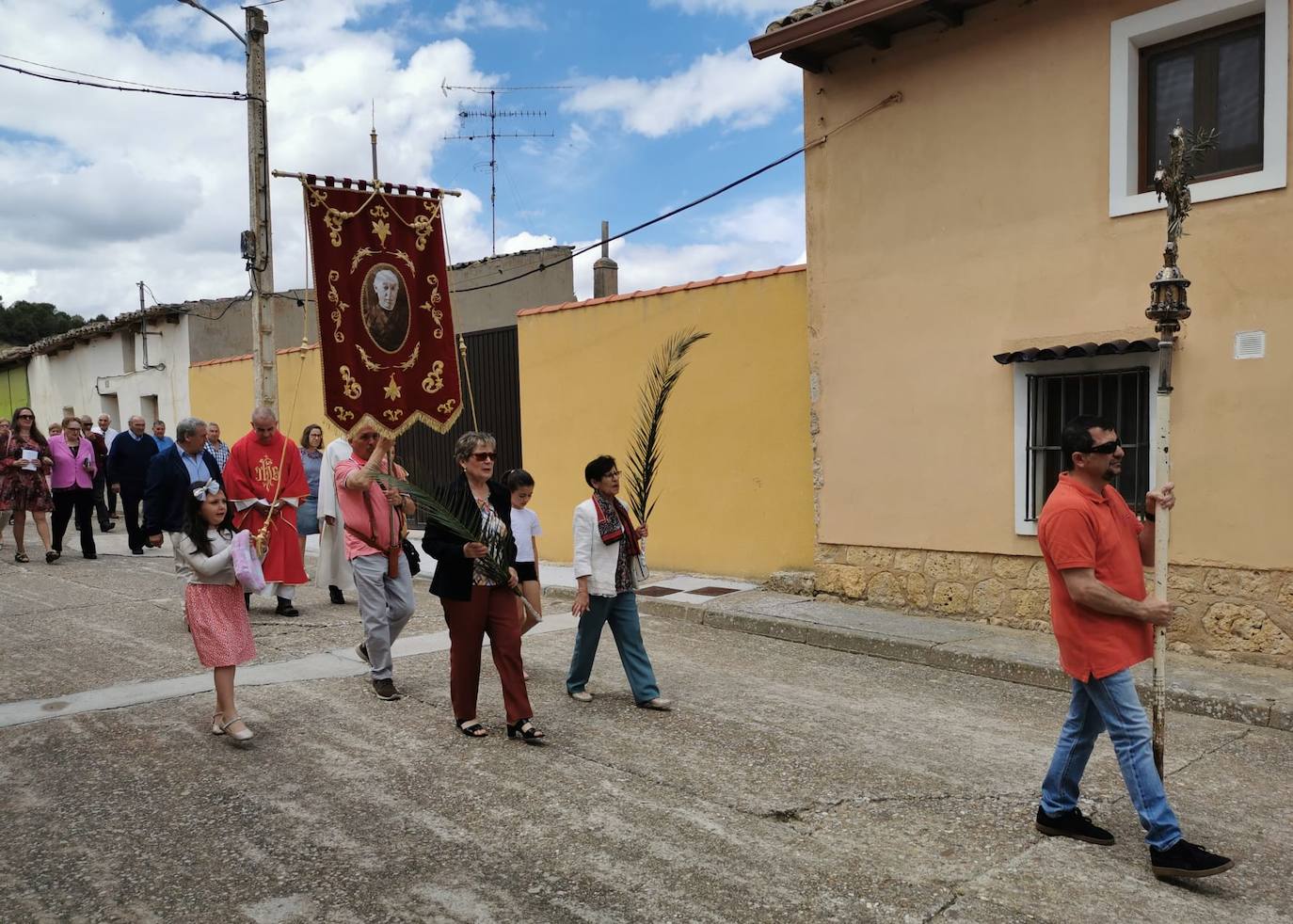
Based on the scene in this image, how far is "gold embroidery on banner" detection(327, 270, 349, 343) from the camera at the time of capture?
6887 mm

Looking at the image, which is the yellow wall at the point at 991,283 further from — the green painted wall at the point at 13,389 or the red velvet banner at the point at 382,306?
the green painted wall at the point at 13,389

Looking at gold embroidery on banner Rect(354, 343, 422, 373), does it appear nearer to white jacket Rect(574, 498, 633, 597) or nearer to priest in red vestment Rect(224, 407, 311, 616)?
priest in red vestment Rect(224, 407, 311, 616)

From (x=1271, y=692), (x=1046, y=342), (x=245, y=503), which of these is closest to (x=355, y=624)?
(x=245, y=503)

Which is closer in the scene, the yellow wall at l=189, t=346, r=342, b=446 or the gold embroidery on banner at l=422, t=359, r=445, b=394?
the gold embroidery on banner at l=422, t=359, r=445, b=394

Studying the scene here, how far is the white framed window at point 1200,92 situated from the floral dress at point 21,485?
11657 mm

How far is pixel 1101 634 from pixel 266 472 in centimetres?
673

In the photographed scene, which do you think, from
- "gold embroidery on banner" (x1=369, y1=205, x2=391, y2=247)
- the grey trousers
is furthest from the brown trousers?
"gold embroidery on banner" (x1=369, y1=205, x2=391, y2=247)

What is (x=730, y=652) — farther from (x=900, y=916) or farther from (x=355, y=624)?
(x=900, y=916)

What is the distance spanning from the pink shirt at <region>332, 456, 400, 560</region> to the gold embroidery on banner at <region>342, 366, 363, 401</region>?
2.07 ft

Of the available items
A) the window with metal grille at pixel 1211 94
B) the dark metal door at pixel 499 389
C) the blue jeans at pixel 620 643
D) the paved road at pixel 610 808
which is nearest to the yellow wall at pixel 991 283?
the window with metal grille at pixel 1211 94

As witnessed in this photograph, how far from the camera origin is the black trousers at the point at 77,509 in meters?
12.2

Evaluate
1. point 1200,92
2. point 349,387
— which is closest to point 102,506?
point 349,387

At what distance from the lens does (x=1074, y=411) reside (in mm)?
7613

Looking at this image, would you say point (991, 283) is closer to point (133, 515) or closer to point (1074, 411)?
point (1074, 411)
